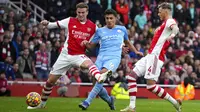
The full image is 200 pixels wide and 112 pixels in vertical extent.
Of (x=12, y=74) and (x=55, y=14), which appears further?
(x=55, y=14)

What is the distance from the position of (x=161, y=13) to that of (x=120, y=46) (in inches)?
64.5

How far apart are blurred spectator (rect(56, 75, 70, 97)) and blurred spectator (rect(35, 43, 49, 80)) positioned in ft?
2.83

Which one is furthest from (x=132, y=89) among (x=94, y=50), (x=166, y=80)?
(x=166, y=80)

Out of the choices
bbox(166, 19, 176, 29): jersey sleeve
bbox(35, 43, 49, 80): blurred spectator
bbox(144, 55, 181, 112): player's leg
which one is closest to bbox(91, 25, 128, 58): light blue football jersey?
bbox(144, 55, 181, 112): player's leg

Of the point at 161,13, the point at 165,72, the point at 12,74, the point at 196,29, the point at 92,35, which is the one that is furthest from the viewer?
the point at 196,29

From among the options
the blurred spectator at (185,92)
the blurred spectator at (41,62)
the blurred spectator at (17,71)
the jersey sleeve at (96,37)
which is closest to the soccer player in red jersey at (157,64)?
the jersey sleeve at (96,37)

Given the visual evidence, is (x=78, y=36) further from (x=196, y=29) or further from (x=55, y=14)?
(x=196, y=29)

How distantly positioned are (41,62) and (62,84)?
1.27 metres

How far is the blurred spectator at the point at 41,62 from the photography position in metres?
26.4

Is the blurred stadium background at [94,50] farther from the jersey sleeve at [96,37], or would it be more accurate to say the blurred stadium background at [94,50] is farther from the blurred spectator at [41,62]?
the jersey sleeve at [96,37]

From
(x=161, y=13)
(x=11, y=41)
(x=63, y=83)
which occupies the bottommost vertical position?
(x=63, y=83)

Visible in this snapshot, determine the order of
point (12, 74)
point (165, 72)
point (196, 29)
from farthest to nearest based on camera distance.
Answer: point (196, 29), point (165, 72), point (12, 74)

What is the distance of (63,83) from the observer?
85.7ft

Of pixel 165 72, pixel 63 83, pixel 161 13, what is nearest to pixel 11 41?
pixel 63 83
